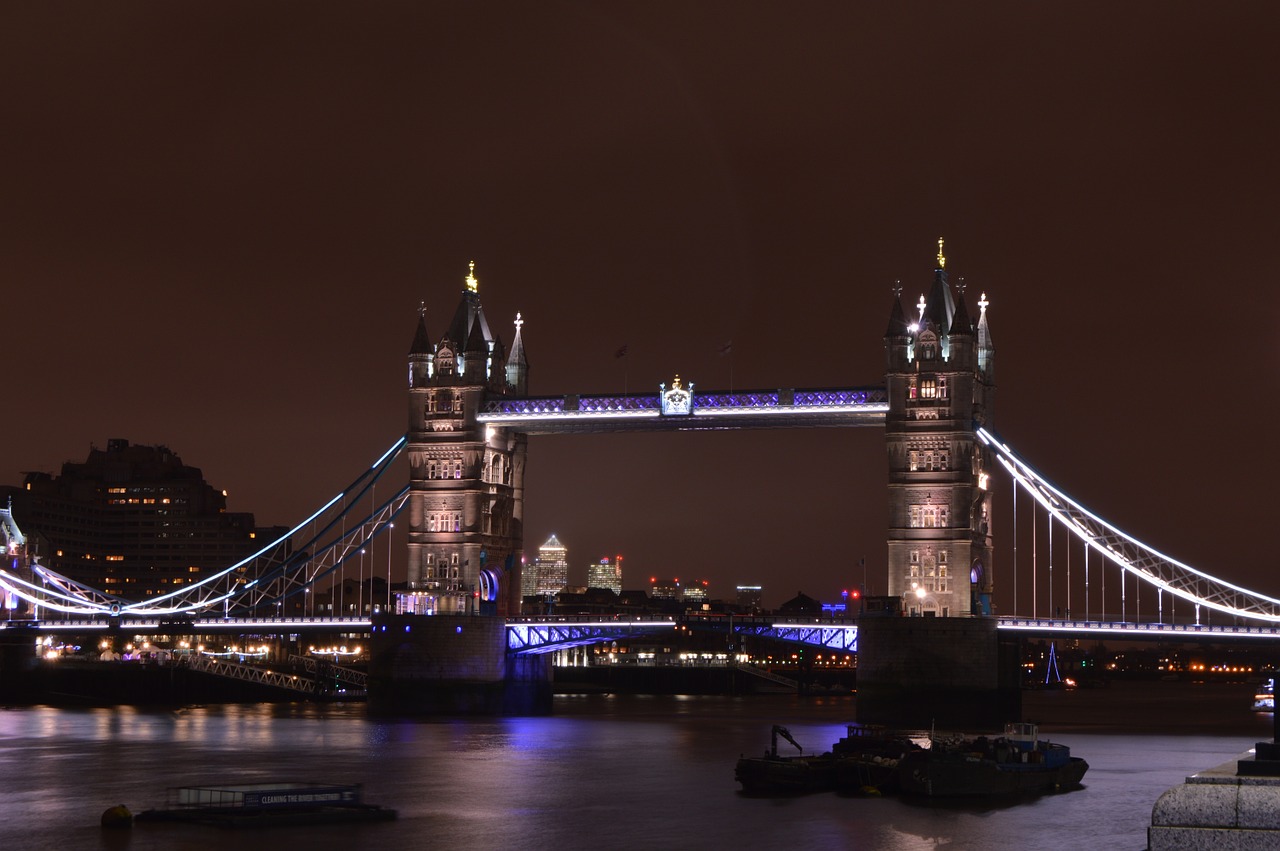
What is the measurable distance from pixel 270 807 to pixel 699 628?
46.5 metres

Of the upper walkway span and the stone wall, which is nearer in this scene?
the upper walkway span

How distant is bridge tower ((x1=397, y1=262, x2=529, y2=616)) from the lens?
90500 mm

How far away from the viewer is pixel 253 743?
68.3 meters

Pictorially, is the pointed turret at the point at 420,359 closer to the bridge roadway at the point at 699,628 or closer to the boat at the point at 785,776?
the bridge roadway at the point at 699,628

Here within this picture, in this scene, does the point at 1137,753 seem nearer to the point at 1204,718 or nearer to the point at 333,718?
the point at 333,718

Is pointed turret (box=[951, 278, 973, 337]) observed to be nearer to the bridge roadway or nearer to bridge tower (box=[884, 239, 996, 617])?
bridge tower (box=[884, 239, 996, 617])

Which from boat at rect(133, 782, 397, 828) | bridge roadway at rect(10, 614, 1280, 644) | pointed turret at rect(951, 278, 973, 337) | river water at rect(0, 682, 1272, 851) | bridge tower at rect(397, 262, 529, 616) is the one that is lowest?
river water at rect(0, 682, 1272, 851)

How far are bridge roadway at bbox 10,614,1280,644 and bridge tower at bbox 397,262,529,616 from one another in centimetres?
349

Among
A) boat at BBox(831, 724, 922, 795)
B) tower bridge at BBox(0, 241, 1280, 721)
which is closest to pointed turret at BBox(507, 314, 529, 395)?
tower bridge at BBox(0, 241, 1280, 721)

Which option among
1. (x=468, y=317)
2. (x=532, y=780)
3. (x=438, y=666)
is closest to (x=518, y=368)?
(x=468, y=317)

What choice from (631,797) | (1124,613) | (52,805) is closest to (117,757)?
(52,805)

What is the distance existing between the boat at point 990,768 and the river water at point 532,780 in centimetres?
90

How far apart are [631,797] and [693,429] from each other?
1603 inches

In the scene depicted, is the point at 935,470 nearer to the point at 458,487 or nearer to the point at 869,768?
the point at 458,487
